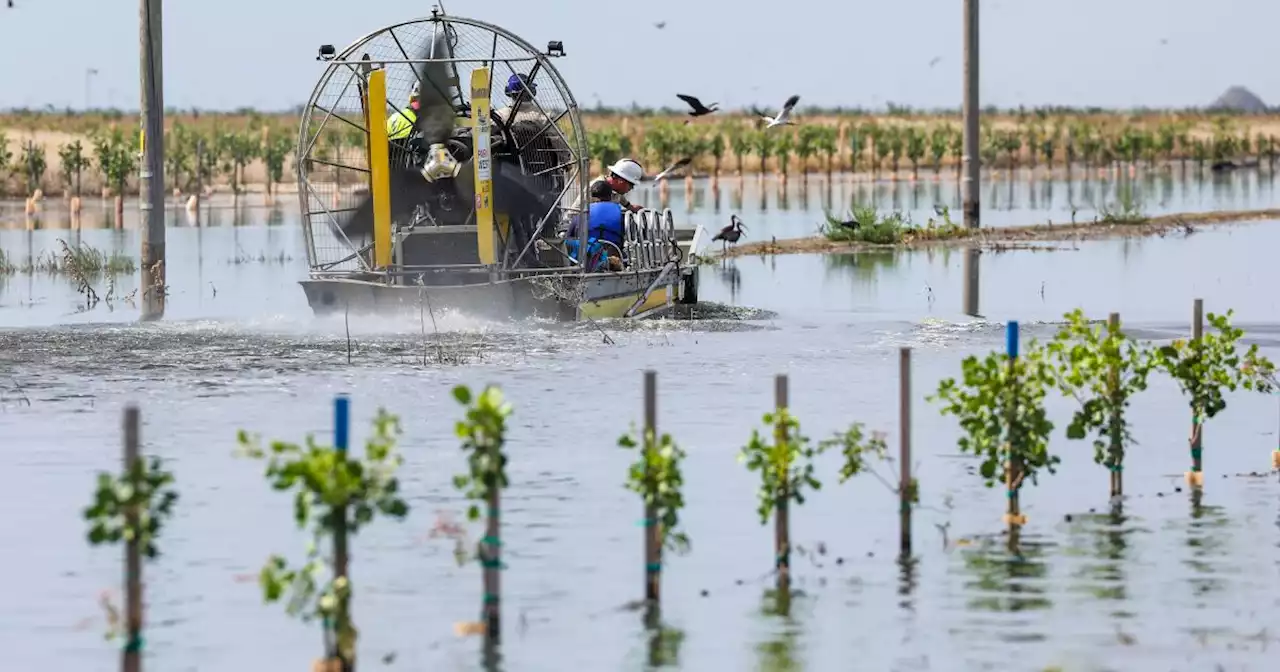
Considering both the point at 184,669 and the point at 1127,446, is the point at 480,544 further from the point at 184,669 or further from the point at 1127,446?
the point at 1127,446

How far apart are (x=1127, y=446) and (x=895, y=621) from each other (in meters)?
6.20

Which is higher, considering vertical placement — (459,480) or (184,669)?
(459,480)

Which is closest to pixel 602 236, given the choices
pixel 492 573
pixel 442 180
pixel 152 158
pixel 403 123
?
pixel 442 180

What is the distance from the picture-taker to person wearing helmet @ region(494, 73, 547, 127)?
25.2m

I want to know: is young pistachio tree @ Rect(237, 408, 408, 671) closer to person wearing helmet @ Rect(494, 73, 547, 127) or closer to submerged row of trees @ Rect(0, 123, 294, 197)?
person wearing helmet @ Rect(494, 73, 547, 127)

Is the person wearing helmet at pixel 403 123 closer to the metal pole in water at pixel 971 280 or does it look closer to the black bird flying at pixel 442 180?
the black bird flying at pixel 442 180

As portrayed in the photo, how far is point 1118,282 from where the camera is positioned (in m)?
35.0

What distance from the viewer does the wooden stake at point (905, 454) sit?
43.4ft

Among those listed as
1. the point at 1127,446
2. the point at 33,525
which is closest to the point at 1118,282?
the point at 1127,446

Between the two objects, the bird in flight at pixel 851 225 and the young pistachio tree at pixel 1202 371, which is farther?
the bird in flight at pixel 851 225

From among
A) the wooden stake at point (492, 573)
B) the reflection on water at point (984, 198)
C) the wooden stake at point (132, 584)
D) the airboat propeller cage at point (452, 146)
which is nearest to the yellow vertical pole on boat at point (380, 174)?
the airboat propeller cage at point (452, 146)

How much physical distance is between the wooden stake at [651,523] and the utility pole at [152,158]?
15.9 metres

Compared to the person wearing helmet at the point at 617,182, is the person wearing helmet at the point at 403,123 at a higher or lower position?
higher

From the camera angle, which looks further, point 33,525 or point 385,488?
point 33,525
